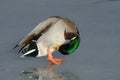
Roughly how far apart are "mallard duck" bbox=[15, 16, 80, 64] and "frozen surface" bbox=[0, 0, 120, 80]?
4.0 inches

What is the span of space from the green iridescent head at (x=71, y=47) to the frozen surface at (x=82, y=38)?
9 centimetres

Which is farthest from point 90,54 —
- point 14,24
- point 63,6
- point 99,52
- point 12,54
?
point 63,6

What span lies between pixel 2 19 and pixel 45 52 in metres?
1.74

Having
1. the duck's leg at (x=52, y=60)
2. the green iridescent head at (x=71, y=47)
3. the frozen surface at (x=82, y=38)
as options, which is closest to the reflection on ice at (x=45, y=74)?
the frozen surface at (x=82, y=38)

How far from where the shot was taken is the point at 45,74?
5164 mm

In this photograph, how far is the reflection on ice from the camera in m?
5.03

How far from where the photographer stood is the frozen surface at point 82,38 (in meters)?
5.16

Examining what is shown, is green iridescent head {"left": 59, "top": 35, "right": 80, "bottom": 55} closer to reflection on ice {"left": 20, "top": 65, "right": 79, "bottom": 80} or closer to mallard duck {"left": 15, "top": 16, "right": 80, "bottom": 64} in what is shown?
mallard duck {"left": 15, "top": 16, "right": 80, "bottom": 64}

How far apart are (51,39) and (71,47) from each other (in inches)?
10.6

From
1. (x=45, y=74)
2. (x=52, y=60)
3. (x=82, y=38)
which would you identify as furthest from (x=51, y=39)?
(x=82, y=38)

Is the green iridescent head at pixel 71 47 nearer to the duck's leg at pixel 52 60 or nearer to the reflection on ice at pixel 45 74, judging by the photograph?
the duck's leg at pixel 52 60

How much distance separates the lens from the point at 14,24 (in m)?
6.96

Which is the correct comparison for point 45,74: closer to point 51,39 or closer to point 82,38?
point 51,39

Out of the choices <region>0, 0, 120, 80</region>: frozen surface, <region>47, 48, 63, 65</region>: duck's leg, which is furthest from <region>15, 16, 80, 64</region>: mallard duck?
<region>0, 0, 120, 80</region>: frozen surface
